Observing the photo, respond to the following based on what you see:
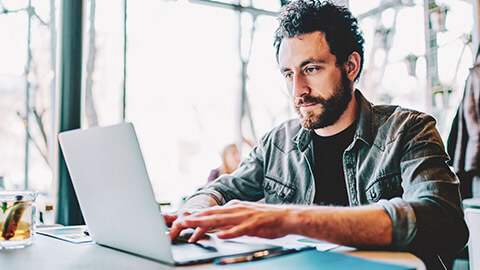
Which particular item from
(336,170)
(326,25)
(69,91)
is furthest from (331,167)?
(69,91)

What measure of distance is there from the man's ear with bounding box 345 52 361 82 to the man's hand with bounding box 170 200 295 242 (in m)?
0.81

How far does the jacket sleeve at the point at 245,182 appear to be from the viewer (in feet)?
5.10

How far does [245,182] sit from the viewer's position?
161 cm

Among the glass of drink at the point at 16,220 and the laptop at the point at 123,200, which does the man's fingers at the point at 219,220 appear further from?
the glass of drink at the point at 16,220

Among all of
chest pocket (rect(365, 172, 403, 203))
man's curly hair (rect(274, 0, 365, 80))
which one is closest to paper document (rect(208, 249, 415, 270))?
chest pocket (rect(365, 172, 403, 203))

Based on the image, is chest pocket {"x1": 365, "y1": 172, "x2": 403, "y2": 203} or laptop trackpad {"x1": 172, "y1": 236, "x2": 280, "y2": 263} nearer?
laptop trackpad {"x1": 172, "y1": 236, "x2": 280, "y2": 263}

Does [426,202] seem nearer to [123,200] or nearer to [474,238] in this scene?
[123,200]

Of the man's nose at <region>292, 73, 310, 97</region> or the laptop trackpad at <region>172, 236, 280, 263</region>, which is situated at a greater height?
the man's nose at <region>292, 73, 310, 97</region>

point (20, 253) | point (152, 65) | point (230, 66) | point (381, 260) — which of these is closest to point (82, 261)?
point (20, 253)

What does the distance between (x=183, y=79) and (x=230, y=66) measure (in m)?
0.51

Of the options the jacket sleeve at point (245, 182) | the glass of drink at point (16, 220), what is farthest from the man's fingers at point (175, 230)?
the jacket sleeve at point (245, 182)

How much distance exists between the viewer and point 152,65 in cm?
381

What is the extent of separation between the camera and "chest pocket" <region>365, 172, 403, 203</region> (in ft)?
4.17

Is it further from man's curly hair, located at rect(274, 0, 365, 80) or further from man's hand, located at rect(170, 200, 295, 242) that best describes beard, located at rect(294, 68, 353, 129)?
man's hand, located at rect(170, 200, 295, 242)
